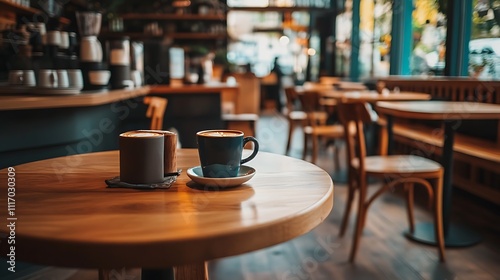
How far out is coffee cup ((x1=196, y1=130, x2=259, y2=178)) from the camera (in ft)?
3.06

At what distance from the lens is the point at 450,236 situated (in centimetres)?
303

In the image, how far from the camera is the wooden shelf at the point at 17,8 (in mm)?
3854

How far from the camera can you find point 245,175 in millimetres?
977

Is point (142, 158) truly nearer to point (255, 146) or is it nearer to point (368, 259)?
point (255, 146)

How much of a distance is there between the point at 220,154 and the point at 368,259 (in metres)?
2.01

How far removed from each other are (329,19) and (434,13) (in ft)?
20.3

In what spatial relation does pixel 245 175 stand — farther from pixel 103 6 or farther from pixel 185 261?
pixel 103 6

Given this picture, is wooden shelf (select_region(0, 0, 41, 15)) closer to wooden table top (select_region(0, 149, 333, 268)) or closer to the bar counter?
the bar counter

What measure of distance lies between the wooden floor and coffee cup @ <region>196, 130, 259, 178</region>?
1425 millimetres

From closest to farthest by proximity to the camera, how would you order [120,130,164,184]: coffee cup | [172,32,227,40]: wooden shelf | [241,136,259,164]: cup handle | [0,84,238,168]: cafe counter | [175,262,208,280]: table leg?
[120,130,164,184]: coffee cup, [241,136,259,164]: cup handle, [175,262,208,280]: table leg, [0,84,238,168]: cafe counter, [172,32,227,40]: wooden shelf

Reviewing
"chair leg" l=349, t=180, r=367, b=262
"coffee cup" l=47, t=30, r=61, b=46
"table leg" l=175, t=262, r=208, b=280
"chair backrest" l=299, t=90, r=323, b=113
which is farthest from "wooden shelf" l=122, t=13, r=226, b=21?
"table leg" l=175, t=262, r=208, b=280

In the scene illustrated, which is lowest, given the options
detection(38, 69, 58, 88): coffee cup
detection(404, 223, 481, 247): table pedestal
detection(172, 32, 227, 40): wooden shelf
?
detection(404, 223, 481, 247): table pedestal

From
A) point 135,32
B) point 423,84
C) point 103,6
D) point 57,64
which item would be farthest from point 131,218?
point 135,32

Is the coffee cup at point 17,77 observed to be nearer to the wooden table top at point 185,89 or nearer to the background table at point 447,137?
Answer: the wooden table top at point 185,89
